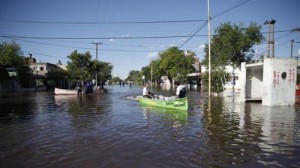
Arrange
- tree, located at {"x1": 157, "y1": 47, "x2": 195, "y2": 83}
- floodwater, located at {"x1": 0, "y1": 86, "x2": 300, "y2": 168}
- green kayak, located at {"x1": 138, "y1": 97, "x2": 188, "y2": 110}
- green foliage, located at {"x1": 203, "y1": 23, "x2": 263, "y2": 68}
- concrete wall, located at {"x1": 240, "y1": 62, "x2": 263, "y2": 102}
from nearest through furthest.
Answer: floodwater, located at {"x1": 0, "y1": 86, "x2": 300, "y2": 168}
green kayak, located at {"x1": 138, "y1": 97, "x2": 188, "y2": 110}
concrete wall, located at {"x1": 240, "y1": 62, "x2": 263, "y2": 102}
green foliage, located at {"x1": 203, "y1": 23, "x2": 263, "y2": 68}
tree, located at {"x1": 157, "y1": 47, "x2": 195, "y2": 83}

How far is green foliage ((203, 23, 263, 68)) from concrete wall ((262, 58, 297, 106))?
73.1ft

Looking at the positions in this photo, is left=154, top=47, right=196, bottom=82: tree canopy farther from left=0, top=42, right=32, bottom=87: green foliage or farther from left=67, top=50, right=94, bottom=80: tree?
left=0, top=42, right=32, bottom=87: green foliage

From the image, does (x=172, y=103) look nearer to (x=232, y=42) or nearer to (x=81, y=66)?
(x=232, y=42)

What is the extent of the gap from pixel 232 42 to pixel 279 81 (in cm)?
2403

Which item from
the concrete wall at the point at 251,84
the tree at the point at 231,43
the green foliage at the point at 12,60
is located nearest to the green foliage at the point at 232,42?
the tree at the point at 231,43

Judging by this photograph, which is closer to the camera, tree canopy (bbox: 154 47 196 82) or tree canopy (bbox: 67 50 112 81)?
tree canopy (bbox: 67 50 112 81)

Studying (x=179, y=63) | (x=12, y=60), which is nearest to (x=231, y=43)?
(x=179, y=63)

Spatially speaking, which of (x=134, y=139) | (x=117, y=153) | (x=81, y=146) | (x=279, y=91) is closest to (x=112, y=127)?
(x=134, y=139)

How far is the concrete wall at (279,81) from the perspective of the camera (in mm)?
23812

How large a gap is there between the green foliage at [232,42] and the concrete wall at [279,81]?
22.3 meters

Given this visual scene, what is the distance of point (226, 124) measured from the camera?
14672mm

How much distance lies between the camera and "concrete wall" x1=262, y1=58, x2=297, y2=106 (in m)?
23.8

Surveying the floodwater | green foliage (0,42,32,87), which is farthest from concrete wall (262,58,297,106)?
green foliage (0,42,32,87)

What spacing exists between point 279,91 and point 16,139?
2117cm
